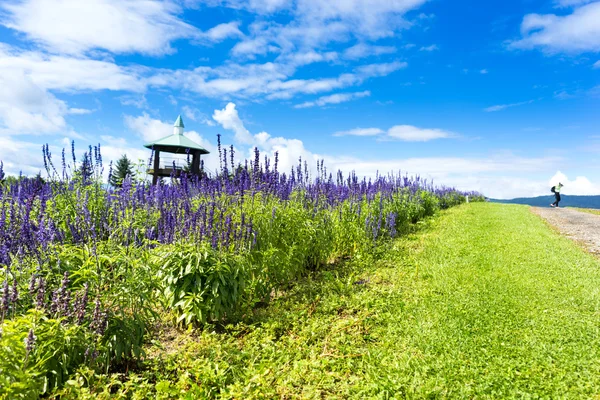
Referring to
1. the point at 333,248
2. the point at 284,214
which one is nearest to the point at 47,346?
the point at 284,214

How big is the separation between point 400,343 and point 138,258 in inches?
102

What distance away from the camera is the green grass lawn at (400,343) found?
112 inches

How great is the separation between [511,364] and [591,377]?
60 centimetres

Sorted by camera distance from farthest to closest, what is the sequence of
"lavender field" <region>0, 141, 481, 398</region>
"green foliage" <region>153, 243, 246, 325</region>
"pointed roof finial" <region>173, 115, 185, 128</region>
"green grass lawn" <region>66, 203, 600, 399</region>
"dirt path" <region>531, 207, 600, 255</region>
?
"pointed roof finial" <region>173, 115, 185, 128</region> < "dirt path" <region>531, 207, 600, 255</region> < "green foliage" <region>153, 243, 246, 325</region> < "green grass lawn" <region>66, 203, 600, 399</region> < "lavender field" <region>0, 141, 481, 398</region>

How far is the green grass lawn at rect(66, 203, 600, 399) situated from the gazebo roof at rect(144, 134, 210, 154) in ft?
60.2

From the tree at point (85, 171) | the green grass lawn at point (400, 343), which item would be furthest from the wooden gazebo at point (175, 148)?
the green grass lawn at point (400, 343)

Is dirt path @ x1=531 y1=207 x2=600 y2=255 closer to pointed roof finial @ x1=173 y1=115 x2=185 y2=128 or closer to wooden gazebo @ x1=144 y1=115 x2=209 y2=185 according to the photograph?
wooden gazebo @ x1=144 y1=115 x2=209 y2=185

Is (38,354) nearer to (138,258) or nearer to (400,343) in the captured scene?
(138,258)

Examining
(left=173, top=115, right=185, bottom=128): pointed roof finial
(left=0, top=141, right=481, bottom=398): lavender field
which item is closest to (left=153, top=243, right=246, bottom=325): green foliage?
(left=0, top=141, right=481, bottom=398): lavender field

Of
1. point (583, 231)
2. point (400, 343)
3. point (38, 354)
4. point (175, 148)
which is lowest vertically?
point (400, 343)

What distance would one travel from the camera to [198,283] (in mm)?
3641

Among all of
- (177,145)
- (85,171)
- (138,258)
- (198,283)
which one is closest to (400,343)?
(198,283)

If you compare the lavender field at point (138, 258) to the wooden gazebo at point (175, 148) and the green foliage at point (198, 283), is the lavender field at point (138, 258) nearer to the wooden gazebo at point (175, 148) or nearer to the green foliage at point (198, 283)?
the green foliage at point (198, 283)

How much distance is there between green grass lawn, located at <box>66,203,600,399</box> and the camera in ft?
9.32
